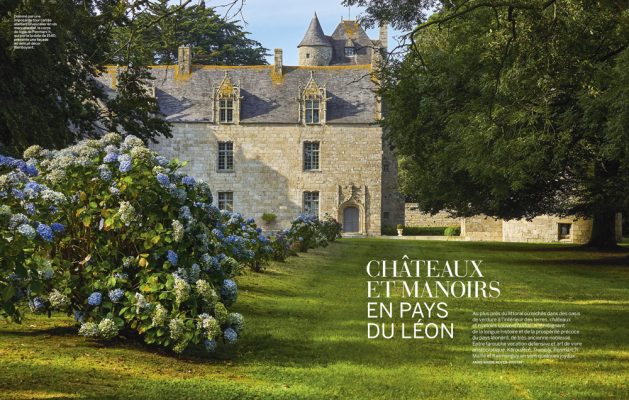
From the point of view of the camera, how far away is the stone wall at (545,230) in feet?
127

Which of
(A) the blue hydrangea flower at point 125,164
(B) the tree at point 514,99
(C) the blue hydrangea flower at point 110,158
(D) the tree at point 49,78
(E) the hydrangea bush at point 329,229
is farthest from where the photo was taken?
(E) the hydrangea bush at point 329,229

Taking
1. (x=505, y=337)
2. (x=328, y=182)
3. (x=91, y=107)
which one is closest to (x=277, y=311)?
(x=505, y=337)

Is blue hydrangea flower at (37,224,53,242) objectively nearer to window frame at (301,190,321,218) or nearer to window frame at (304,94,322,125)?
window frame at (301,190,321,218)

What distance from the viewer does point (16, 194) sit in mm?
6422

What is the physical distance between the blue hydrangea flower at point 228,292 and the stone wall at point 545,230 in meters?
32.3

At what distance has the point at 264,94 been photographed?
158 feet

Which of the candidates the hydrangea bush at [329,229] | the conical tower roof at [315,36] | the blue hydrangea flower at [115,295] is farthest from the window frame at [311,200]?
the blue hydrangea flower at [115,295]

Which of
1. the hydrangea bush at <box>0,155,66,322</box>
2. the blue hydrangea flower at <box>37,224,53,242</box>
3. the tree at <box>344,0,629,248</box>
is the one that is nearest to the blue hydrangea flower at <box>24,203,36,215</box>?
the hydrangea bush at <box>0,155,66,322</box>

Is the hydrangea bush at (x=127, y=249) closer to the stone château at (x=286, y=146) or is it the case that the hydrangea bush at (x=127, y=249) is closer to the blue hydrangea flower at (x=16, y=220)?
the blue hydrangea flower at (x=16, y=220)

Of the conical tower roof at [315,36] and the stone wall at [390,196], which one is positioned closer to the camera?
the stone wall at [390,196]

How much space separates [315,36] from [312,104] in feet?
78.7

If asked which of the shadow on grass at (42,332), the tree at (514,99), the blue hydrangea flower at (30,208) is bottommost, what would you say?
the shadow on grass at (42,332)

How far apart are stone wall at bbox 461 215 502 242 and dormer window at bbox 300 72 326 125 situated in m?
10.1

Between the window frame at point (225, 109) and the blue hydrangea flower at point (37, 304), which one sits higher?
the window frame at point (225, 109)
